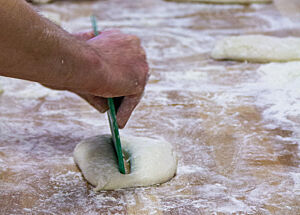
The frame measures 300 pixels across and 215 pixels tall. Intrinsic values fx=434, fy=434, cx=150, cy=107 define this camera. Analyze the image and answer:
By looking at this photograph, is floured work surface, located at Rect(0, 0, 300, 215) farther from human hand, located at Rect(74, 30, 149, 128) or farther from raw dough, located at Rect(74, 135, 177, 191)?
human hand, located at Rect(74, 30, 149, 128)

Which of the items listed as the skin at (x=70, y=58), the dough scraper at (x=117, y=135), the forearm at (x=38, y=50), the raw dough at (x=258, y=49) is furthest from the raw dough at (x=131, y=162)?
the raw dough at (x=258, y=49)

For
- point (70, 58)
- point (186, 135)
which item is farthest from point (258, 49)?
point (70, 58)

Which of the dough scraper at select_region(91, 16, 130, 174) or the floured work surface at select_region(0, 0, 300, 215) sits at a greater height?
the dough scraper at select_region(91, 16, 130, 174)

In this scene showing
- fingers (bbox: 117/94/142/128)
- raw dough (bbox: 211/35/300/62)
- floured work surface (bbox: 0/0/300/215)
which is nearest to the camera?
floured work surface (bbox: 0/0/300/215)

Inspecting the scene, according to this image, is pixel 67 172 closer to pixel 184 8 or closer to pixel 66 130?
pixel 66 130

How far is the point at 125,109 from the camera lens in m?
1.30

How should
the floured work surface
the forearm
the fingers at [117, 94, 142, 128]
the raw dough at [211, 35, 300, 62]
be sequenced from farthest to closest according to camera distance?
the raw dough at [211, 35, 300, 62] → the fingers at [117, 94, 142, 128] → the floured work surface → the forearm

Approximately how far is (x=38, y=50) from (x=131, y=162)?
488mm

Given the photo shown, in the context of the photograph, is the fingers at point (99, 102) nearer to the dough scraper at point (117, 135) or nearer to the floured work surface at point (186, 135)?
the dough scraper at point (117, 135)

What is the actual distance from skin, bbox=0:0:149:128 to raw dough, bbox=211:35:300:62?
0.86m

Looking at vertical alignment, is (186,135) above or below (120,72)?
below

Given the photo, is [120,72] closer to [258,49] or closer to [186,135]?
[186,135]

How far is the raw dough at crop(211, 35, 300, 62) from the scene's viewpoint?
79.3 inches

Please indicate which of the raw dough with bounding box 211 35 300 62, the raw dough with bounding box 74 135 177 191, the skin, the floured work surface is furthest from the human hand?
the raw dough with bounding box 211 35 300 62
